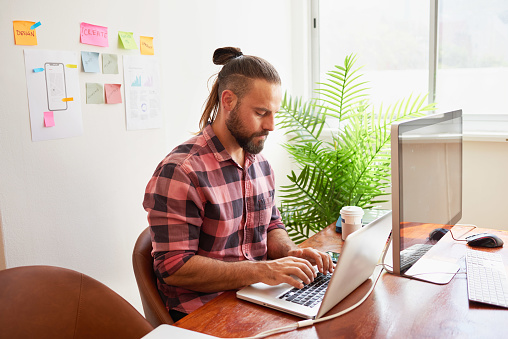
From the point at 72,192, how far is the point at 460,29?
8.16 feet

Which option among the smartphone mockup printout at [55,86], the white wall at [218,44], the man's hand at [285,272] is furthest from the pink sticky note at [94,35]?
the man's hand at [285,272]

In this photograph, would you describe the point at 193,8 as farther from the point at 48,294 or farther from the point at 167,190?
the point at 48,294

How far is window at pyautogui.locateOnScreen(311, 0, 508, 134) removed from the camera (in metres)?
2.88

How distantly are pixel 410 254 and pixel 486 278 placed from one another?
255 millimetres

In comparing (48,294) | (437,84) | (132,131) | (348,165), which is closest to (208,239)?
(48,294)

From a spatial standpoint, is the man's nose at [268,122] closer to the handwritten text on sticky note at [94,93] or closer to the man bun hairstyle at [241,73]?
the man bun hairstyle at [241,73]

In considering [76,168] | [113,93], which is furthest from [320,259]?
[113,93]

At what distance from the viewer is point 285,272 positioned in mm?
1213

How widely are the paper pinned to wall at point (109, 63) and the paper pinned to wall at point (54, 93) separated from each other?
130 millimetres

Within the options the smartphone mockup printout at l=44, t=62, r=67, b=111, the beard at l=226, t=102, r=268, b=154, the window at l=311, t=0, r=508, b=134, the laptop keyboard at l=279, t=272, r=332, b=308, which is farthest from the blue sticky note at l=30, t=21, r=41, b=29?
the window at l=311, t=0, r=508, b=134

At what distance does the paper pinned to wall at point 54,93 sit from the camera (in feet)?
5.08

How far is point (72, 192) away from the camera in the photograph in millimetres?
1710

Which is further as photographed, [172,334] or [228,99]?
[228,99]

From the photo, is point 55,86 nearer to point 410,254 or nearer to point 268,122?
point 268,122
